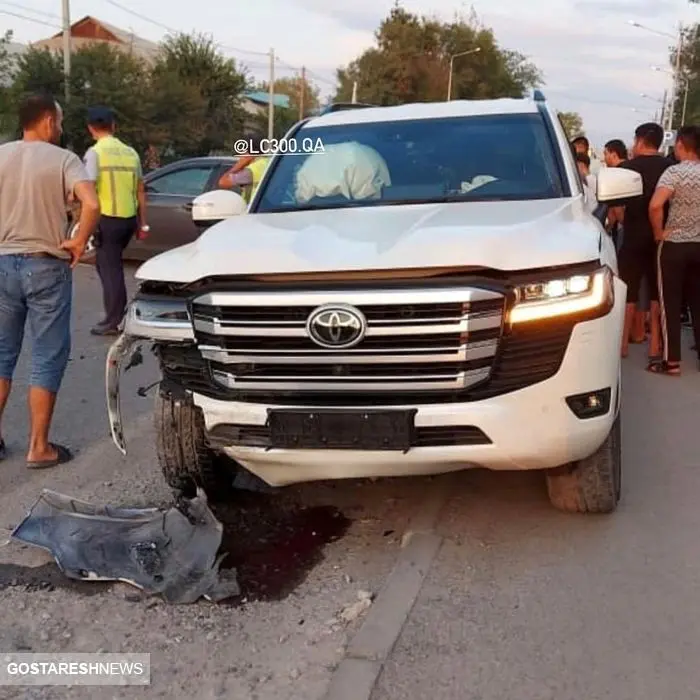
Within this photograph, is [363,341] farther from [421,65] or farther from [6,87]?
[421,65]

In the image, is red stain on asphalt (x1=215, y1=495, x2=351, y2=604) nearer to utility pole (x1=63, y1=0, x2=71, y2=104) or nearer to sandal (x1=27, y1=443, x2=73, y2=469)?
sandal (x1=27, y1=443, x2=73, y2=469)

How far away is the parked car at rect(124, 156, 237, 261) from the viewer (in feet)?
41.8

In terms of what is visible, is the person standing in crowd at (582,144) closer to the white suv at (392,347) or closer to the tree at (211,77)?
the white suv at (392,347)

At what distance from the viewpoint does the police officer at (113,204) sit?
8.48m

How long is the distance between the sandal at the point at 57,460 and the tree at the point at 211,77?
3863 centimetres

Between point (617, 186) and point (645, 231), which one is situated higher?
point (617, 186)

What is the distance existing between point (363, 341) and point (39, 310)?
2218mm

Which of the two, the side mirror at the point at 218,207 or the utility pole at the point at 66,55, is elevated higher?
the utility pole at the point at 66,55

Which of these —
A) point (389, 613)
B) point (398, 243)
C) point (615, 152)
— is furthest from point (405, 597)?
point (615, 152)

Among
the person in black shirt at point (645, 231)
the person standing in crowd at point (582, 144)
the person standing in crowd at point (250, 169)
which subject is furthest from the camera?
the person standing in crowd at point (582, 144)

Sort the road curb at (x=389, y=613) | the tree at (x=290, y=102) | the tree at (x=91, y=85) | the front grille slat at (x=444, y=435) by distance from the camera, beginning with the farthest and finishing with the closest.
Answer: the tree at (x=290, y=102), the tree at (x=91, y=85), the front grille slat at (x=444, y=435), the road curb at (x=389, y=613)

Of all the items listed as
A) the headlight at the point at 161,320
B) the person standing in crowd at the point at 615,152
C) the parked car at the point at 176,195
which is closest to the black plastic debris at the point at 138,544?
the headlight at the point at 161,320

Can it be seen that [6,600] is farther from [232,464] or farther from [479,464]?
[479,464]

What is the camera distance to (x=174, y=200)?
12.9m
